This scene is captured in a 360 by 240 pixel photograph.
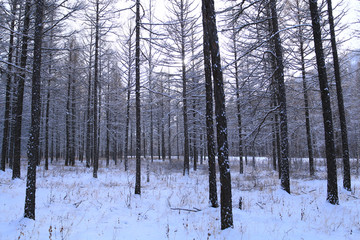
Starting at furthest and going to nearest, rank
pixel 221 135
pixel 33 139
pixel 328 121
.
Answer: pixel 328 121
pixel 33 139
pixel 221 135

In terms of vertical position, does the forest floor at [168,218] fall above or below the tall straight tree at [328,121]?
below

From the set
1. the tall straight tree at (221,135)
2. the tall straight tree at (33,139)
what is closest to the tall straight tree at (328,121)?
the tall straight tree at (221,135)

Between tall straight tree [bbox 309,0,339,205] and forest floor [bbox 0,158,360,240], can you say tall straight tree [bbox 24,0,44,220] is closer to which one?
forest floor [bbox 0,158,360,240]

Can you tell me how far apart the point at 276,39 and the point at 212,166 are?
6.17 meters

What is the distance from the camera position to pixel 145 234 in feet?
14.6

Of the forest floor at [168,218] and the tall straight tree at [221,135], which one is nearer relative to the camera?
the forest floor at [168,218]

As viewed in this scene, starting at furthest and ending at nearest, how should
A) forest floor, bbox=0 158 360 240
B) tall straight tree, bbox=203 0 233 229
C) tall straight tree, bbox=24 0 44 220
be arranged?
tall straight tree, bbox=24 0 44 220, tall straight tree, bbox=203 0 233 229, forest floor, bbox=0 158 360 240

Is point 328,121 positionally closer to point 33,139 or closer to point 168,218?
point 168,218

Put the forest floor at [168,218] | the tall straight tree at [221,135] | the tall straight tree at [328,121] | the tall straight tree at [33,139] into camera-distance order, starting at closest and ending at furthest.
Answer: the forest floor at [168,218], the tall straight tree at [221,135], the tall straight tree at [33,139], the tall straight tree at [328,121]

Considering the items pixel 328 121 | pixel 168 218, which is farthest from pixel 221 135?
pixel 328 121

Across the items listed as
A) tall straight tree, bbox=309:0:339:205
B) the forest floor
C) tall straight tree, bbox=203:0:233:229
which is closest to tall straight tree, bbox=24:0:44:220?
the forest floor

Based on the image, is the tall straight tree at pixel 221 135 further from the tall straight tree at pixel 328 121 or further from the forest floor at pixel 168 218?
the tall straight tree at pixel 328 121

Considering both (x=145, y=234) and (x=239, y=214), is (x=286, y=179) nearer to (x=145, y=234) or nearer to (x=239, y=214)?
(x=239, y=214)

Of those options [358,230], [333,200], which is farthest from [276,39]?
[358,230]
